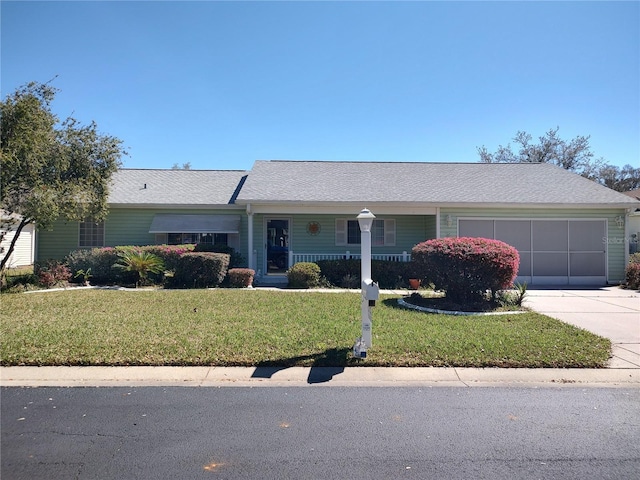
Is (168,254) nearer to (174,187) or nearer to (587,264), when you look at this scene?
(174,187)

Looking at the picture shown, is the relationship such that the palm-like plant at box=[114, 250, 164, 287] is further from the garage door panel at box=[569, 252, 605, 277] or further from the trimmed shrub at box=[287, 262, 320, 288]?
the garage door panel at box=[569, 252, 605, 277]

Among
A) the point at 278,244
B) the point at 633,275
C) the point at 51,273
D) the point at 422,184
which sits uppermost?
the point at 422,184

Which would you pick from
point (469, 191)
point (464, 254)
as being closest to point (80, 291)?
point (464, 254)

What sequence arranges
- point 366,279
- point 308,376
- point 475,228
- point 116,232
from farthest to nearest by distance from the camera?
1. point 116,232
2. point 475,228
3. point 366,279
4. point 308,376

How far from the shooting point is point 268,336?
22.4 ft

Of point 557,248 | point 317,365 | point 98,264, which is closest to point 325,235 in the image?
point 98,264

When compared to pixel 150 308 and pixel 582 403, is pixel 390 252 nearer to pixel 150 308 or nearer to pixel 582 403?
pixel 150 308

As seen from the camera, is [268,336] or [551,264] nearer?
[268,336]

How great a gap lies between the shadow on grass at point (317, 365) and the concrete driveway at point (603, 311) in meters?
3.84

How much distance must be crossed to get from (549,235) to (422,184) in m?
4.99

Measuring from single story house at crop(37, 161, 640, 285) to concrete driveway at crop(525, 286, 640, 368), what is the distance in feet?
5.87

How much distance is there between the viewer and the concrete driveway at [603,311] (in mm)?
6629

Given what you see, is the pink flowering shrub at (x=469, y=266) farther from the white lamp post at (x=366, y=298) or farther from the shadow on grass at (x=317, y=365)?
the shadow on grass at (x=317, y=365)

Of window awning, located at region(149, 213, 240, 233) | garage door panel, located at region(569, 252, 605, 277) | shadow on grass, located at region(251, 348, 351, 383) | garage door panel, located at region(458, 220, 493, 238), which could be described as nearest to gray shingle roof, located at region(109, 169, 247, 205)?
window awning, located at region(149, 213, 240, 233)
